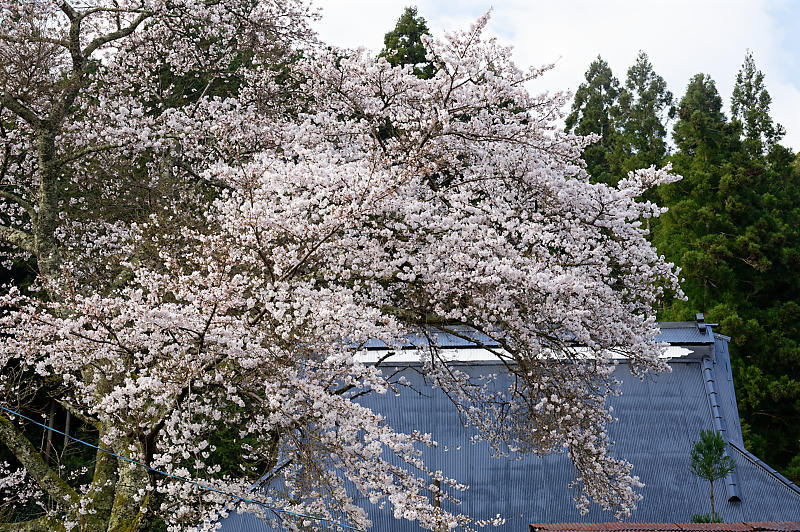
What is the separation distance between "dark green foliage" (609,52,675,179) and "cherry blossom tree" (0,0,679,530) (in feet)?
45.6

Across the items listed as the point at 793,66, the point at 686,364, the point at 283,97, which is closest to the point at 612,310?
the point at 686,364

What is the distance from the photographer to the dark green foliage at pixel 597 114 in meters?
22.4

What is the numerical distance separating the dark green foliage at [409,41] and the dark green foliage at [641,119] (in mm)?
6248

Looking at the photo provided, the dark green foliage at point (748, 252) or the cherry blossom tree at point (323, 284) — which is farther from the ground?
the dark green foliage at point (748, 252)

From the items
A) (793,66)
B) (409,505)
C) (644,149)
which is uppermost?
(644,149)

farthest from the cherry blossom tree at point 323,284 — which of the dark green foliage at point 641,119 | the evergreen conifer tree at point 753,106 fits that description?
the dark green foliage at point 641,119

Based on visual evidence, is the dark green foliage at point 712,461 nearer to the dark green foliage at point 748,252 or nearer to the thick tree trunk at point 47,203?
the dark green foliage at point 748,252

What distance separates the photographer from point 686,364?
904cm

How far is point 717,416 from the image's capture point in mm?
8578

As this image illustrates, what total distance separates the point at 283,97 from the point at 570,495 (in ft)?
18.8

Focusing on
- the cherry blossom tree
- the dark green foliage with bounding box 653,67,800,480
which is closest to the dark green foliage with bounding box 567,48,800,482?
the dark green foliage with bounding box 653,67,800,480

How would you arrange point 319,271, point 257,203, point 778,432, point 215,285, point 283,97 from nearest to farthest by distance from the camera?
point 215,285 < point 257,203 < point 319,271 < point 283,97 < point 778,432

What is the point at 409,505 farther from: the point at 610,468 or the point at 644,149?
the point at 644,149

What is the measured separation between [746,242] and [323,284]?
1018cm
